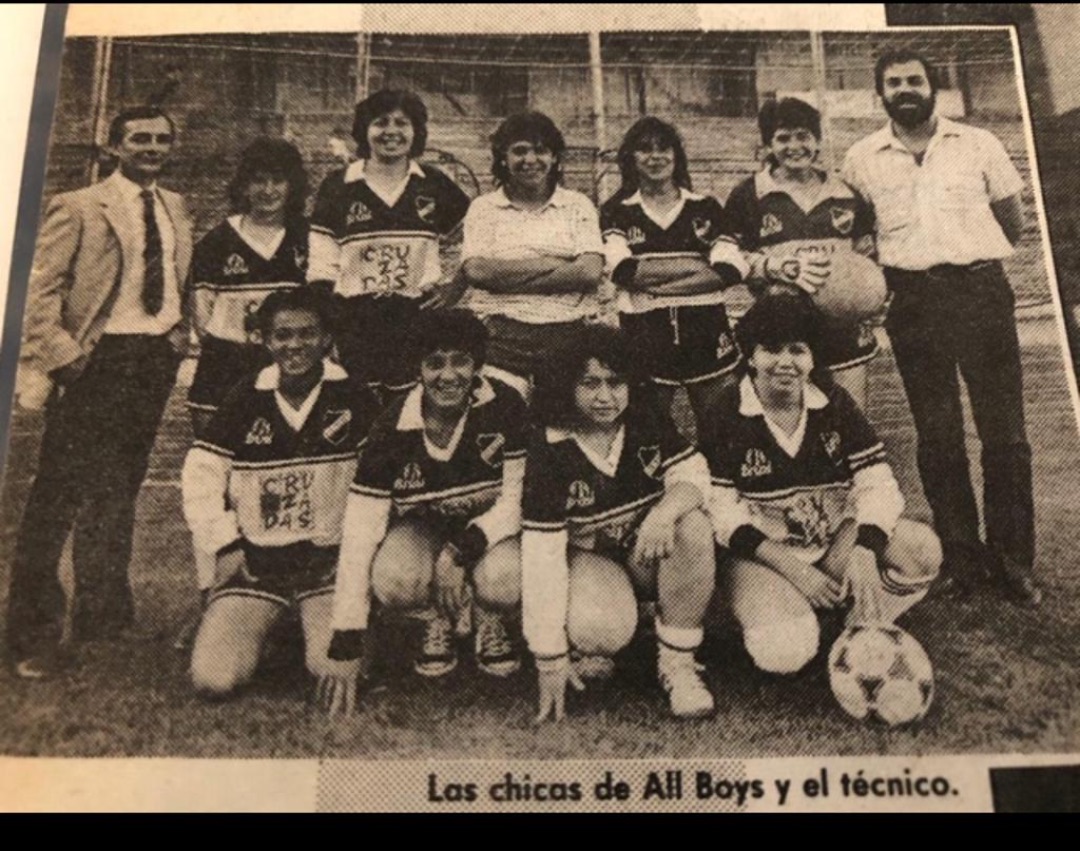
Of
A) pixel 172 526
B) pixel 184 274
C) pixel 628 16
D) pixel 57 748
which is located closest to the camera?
pixel 57 748

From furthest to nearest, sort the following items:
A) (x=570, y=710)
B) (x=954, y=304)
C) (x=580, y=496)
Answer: (x=954, y=304) → (x=580, y=496) → (x=570, y=710)

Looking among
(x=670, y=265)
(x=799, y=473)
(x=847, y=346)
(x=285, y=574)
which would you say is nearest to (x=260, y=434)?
(x=285, y=574)

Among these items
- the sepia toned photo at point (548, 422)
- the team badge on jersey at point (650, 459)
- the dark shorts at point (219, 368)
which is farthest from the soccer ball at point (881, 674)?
the dark shorts at point (219, 368)

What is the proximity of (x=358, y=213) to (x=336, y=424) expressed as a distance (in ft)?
1.21

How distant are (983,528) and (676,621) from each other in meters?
0.50

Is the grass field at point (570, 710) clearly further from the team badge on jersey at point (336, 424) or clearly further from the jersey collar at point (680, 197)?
the jersey collar at point (680, 197)

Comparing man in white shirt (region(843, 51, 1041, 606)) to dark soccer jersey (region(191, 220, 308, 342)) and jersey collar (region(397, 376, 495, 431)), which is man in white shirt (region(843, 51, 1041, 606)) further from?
dark soccer jersey (region(191, 220, 308, 342))

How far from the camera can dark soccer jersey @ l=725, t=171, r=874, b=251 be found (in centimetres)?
182

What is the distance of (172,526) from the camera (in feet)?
5.49

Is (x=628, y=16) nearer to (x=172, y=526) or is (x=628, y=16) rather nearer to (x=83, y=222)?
(x=83, y=222)

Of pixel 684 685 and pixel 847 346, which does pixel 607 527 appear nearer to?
pixel 684 685

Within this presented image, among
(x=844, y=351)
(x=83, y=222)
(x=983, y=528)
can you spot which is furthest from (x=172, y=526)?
(x=983, y=528)

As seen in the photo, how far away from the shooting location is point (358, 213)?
71.9 inches

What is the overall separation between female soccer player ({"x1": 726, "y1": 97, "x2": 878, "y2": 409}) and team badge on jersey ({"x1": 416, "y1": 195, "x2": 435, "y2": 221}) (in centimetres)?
49
